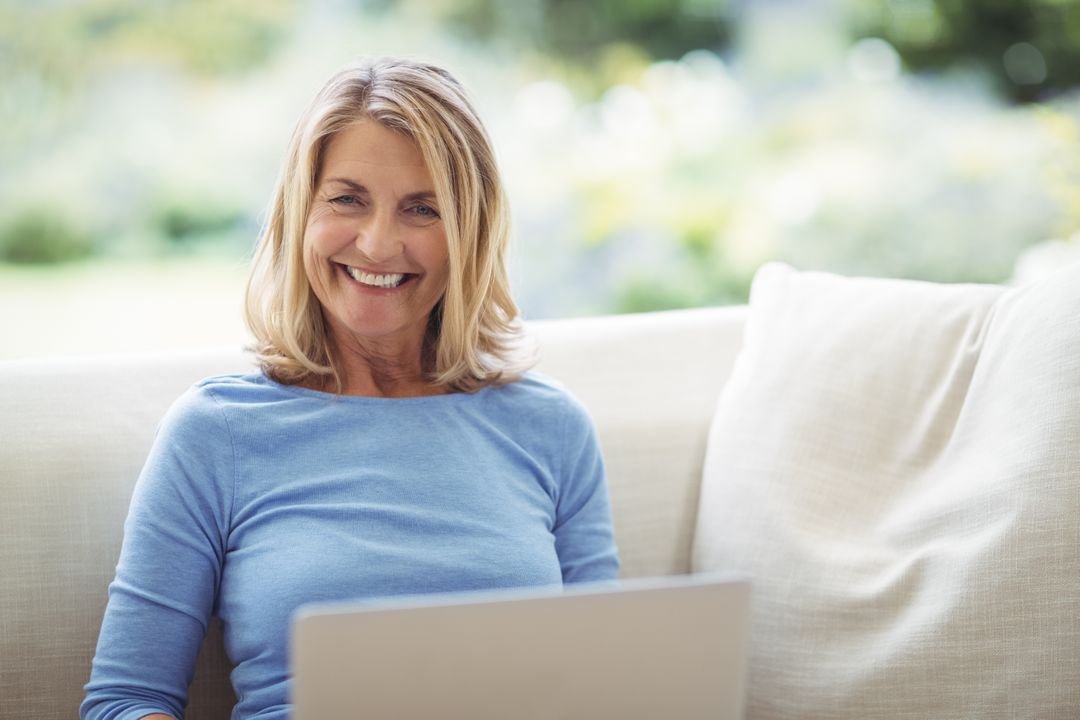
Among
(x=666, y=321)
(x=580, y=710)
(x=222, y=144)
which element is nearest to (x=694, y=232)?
(x=222, y=144)

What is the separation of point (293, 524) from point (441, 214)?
421mm

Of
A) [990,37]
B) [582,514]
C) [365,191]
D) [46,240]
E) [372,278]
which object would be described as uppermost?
[990,37]

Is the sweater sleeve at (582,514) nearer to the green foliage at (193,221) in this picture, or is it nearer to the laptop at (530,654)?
the laptop at (530,654)

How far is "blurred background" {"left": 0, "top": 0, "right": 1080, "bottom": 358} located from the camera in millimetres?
4699

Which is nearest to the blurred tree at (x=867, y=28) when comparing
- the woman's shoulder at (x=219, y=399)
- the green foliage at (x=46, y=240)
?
the green foliage at (x=46, y=240)

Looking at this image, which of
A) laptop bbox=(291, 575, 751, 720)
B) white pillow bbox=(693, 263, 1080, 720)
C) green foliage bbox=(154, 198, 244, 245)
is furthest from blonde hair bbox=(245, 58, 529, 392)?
green foliage bbox=(154, 198, 244, 245)

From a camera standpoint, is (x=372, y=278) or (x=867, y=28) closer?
(x=372, y=278)

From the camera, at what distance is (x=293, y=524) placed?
1.27 metres

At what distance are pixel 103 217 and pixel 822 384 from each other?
13.3 feet

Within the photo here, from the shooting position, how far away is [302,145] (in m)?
1.38

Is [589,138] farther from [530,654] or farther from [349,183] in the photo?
[530,654]

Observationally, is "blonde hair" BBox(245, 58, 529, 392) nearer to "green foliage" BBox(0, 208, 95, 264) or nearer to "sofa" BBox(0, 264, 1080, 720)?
"sofa" BBox(0, 264, 1080, 720)

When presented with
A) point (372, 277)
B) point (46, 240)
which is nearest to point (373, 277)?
point (372, 277)

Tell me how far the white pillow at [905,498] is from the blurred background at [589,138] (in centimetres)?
336
